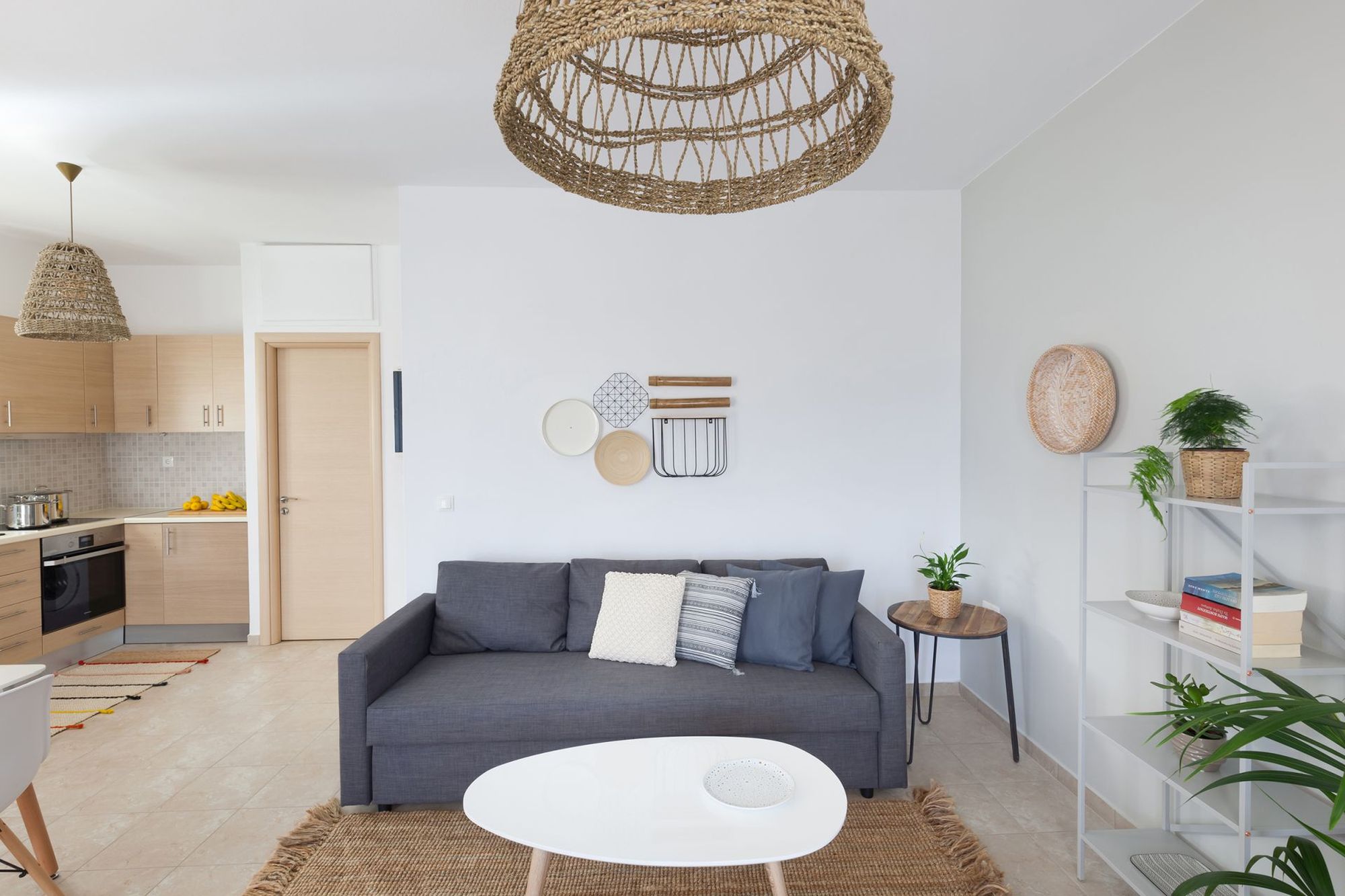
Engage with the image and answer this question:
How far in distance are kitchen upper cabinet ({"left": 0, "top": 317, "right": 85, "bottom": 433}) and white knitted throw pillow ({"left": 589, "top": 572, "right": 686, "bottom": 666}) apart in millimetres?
3666

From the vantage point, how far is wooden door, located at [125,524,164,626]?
4.49m

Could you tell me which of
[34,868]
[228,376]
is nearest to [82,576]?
[228,376]

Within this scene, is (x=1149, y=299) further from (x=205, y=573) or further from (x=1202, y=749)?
(x=205, y=573)

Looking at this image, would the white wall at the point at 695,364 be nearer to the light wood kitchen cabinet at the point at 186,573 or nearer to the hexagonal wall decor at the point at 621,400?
the hexagonal wall decor at the point at 621,400

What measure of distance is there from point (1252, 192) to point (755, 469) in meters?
2.17

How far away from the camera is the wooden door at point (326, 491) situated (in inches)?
178

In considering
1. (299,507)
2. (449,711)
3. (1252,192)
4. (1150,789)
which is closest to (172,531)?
(299,507)

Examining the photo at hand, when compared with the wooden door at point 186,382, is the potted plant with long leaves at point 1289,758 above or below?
below

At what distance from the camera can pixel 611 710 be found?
2479mm

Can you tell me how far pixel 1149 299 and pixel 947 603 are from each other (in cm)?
134

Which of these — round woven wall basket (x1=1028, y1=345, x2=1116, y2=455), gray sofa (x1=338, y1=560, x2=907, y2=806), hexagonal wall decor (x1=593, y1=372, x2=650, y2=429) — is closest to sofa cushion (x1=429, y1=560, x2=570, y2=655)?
gray sofa (x1=338, y1=560, x2=907, y2=806)

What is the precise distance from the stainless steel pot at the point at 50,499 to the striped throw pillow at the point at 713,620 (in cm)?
401

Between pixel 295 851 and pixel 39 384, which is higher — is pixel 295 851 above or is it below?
below

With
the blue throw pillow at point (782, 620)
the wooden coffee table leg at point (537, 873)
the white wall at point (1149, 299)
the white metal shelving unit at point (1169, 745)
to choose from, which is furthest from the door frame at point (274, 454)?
the white metal shelving unit at point (1169, 745)
